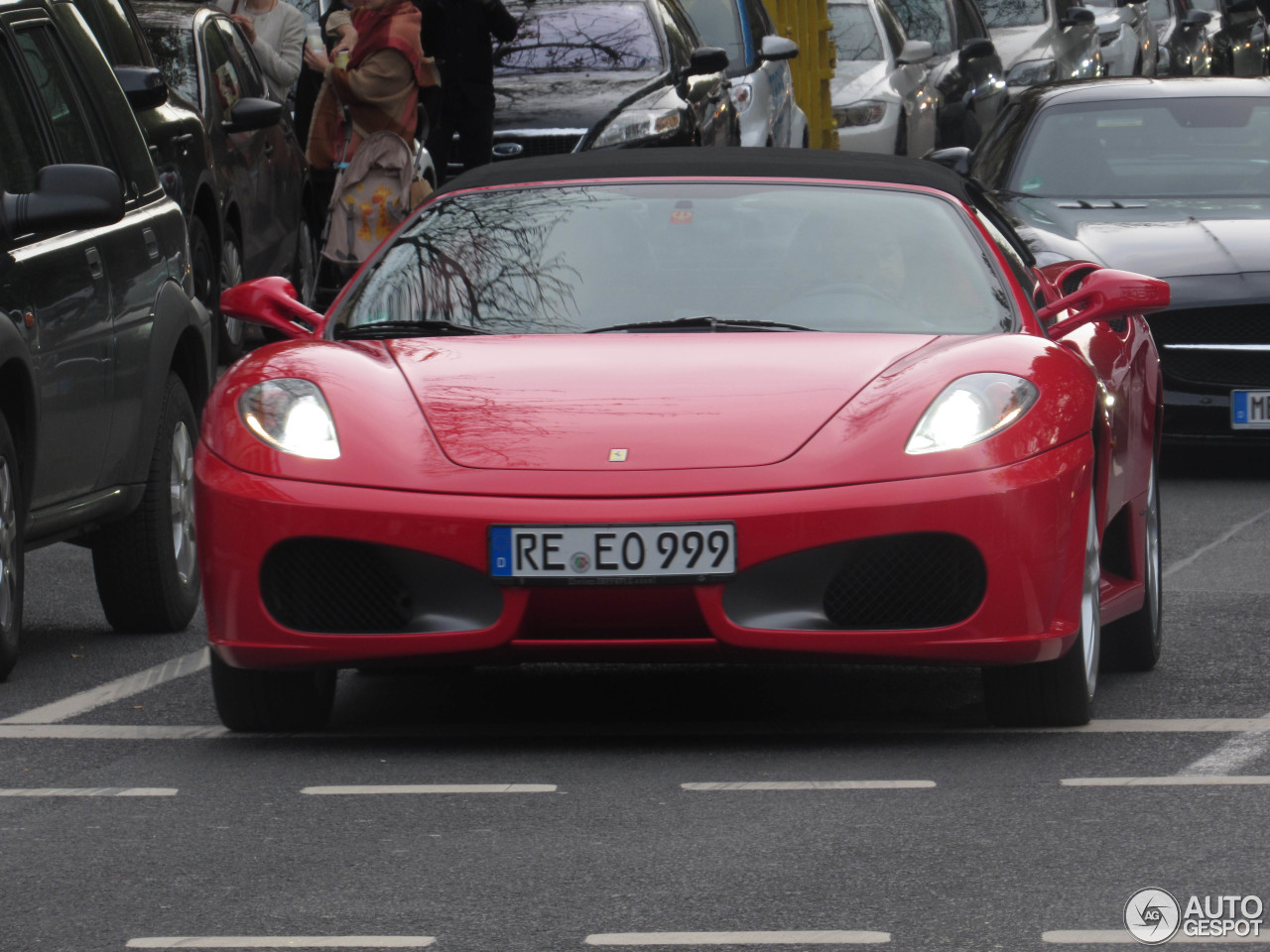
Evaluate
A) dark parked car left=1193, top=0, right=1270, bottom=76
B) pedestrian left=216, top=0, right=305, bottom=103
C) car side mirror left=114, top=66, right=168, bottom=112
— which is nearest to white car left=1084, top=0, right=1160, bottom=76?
dark parked car left=1193, top=0, right=1270, bottom=76

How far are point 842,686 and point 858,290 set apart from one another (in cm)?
93

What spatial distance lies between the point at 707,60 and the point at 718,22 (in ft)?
9.93

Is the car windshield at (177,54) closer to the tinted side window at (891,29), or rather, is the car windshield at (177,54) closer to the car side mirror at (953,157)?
the car side mirror at (953,157)

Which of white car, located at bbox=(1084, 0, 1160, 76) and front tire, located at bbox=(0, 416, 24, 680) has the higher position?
front tire, located at bbox=(0, 416, 24, 680)

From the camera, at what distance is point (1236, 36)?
3109cm

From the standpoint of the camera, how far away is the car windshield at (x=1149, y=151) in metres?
12.0

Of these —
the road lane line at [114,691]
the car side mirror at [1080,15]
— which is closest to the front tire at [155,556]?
the road lane line at [114,691]

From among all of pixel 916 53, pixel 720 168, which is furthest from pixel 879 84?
pixel 720 168

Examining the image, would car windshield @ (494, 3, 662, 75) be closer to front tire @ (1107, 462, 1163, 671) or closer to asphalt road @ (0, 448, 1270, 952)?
asphalt road @ (0, 448, 1270, 952)

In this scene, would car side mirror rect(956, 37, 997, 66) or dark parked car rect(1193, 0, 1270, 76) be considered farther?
dark parked car rect(1193, 0, 1270, 76)

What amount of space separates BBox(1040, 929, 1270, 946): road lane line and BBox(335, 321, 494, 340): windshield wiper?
2622 millimetres

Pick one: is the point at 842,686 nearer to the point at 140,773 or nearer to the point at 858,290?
the point at 858,290

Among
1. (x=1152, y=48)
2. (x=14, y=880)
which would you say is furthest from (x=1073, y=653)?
(x=1152, y=48)

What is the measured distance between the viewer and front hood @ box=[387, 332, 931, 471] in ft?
18.3
